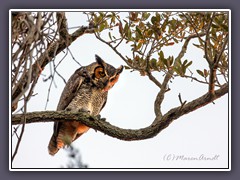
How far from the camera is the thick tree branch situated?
2.42 metres

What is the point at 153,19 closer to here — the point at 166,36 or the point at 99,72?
the point at 166,36

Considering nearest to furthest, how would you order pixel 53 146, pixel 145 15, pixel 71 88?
pixel 145 15 → pixel 53 146 → pixel 71 88

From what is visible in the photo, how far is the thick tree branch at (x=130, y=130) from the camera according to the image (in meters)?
2.42

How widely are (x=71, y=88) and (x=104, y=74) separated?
0.27 meters

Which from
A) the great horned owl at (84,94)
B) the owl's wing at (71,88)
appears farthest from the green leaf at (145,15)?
the owl's wing at (71,88)

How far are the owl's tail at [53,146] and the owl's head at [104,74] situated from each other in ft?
1.78

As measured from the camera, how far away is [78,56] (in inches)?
101

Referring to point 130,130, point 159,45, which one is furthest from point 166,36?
point 130,130

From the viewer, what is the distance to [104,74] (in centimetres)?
310

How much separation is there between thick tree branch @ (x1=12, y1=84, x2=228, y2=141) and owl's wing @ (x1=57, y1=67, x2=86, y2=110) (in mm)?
384

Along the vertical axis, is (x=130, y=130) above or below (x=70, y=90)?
below

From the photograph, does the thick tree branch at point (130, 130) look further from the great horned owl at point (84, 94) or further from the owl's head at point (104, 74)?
the owl's head at point (104, 74)

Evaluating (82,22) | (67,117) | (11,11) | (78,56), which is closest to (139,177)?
(67,117)

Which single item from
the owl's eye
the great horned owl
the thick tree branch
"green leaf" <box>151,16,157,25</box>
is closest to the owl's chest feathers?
the great horned owl
